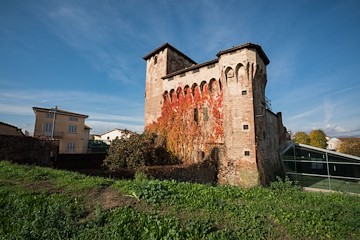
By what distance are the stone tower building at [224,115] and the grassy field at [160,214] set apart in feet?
26.7

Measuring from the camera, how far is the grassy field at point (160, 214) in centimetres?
359

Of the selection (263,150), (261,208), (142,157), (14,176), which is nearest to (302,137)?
(263,150)

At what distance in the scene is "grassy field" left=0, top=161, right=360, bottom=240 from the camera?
3.59 metres

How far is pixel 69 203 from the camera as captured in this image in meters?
4.70

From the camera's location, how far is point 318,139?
51719 millimetres

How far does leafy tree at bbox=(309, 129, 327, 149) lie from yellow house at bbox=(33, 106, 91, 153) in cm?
6147

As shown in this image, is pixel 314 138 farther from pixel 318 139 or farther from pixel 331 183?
pixel 331 183

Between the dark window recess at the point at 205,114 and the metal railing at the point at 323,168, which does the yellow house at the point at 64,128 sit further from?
the metal railing at the point at 323,168

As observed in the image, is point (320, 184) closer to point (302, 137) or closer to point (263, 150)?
point (263, 150)

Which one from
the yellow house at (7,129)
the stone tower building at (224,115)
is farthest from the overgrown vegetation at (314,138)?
the yellow house at (7,129)

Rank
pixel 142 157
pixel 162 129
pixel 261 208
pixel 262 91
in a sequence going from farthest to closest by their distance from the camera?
pixel 162 129, pixel 262 91, pixel 142 157, pixel 261 208

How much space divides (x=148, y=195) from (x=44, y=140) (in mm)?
11581

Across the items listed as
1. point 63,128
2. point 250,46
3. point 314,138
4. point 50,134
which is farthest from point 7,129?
point 314,138

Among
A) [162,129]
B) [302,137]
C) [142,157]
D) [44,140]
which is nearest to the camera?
[44,140]
